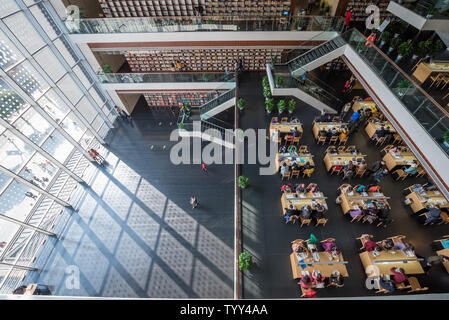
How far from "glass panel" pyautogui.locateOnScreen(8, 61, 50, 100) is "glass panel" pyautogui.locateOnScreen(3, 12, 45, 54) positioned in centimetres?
94

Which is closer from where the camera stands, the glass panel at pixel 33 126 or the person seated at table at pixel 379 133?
the glass panel at pixel 33 126

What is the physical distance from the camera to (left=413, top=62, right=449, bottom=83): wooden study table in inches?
383

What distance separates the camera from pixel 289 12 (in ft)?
42.1

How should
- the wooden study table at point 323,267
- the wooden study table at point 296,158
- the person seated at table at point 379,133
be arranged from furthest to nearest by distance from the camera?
the person seated at table at point 379,133
the wooden study table at point 296,158
the wooden study table at point 323,267

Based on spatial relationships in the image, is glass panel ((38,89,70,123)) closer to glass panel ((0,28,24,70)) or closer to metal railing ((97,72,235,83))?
glass panel ((0,28,24,70))

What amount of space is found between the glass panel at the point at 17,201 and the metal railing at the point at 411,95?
17510 millimetres

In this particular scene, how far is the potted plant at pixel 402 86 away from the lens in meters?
8.40

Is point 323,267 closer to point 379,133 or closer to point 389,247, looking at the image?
point 389,247

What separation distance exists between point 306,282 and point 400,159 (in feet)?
24.7

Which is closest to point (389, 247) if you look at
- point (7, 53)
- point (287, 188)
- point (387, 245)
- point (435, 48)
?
point (387, 245)

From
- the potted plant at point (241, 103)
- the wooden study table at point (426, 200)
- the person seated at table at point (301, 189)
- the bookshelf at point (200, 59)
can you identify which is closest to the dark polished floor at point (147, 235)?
the potted plant at point (241, 103)

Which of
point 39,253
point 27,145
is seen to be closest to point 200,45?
point 27,145

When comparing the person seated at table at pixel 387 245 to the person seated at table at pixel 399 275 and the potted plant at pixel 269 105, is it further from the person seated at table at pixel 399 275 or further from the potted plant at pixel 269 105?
the potted plant at pixel 269 105

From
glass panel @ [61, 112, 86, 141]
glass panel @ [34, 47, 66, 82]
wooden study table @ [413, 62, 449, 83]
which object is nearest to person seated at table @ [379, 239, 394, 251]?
wooden study table @ [413, 62, 449, 83]
